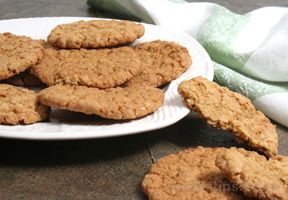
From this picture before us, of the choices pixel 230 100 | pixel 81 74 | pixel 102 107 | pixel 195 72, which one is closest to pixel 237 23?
pixel 195 72

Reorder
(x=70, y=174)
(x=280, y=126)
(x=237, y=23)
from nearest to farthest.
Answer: (x=70, y=174), (x=280, y=126), (x=237, y=23)

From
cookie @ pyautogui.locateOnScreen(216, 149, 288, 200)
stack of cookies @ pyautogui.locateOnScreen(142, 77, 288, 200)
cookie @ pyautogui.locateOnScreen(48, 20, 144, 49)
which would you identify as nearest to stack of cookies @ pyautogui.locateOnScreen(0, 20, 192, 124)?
cookie @ pyautogui.locateOnScreen(48, 20, 144, 49)

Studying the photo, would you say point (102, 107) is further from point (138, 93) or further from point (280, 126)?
point (280, 126)

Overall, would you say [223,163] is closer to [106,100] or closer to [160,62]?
[106,100]

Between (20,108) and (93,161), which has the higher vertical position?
(20,108)

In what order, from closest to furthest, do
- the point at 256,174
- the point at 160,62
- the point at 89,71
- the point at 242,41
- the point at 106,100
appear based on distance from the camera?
the point at 256,174
the point at 106,100
the point at 89,71
the point at 160,62
the point at 242,41

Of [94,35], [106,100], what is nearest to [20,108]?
[106,100]

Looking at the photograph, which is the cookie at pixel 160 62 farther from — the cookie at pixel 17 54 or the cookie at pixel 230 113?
the cookie at pixel 17 54

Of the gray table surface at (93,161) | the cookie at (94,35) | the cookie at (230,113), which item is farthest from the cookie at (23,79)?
the cookie at (230,113)
